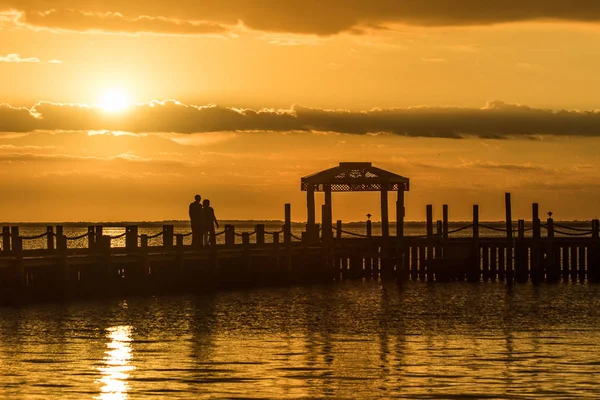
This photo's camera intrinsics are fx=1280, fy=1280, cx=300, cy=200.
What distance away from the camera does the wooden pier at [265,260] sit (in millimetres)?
37250

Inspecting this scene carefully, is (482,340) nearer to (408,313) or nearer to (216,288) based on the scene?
(408,313)

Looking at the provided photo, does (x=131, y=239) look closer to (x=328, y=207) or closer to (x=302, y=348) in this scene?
(x=328, y=207)

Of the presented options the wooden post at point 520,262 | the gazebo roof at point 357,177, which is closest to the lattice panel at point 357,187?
the gazebo roof at point 357,177

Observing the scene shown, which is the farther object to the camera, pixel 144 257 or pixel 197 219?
pixel 197 219

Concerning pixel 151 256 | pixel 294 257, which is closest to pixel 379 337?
pixel 151 256

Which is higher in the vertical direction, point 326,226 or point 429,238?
point 326,226

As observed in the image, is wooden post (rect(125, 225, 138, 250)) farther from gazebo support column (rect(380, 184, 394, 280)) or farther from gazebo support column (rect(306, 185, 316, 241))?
gazebo support column (rect(380, 184, 394, 280))

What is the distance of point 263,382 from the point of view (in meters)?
21.0

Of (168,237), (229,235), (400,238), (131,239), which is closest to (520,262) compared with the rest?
(400,238)

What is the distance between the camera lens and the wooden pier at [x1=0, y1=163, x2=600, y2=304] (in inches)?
1467

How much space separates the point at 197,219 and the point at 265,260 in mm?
5021

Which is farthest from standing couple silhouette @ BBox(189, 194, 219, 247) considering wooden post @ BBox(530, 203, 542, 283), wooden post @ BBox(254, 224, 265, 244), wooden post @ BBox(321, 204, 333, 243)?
wooden post @ BBox(530, 203, 542, 283)

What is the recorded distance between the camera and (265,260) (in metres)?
46.3

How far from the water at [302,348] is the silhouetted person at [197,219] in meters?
2.58
